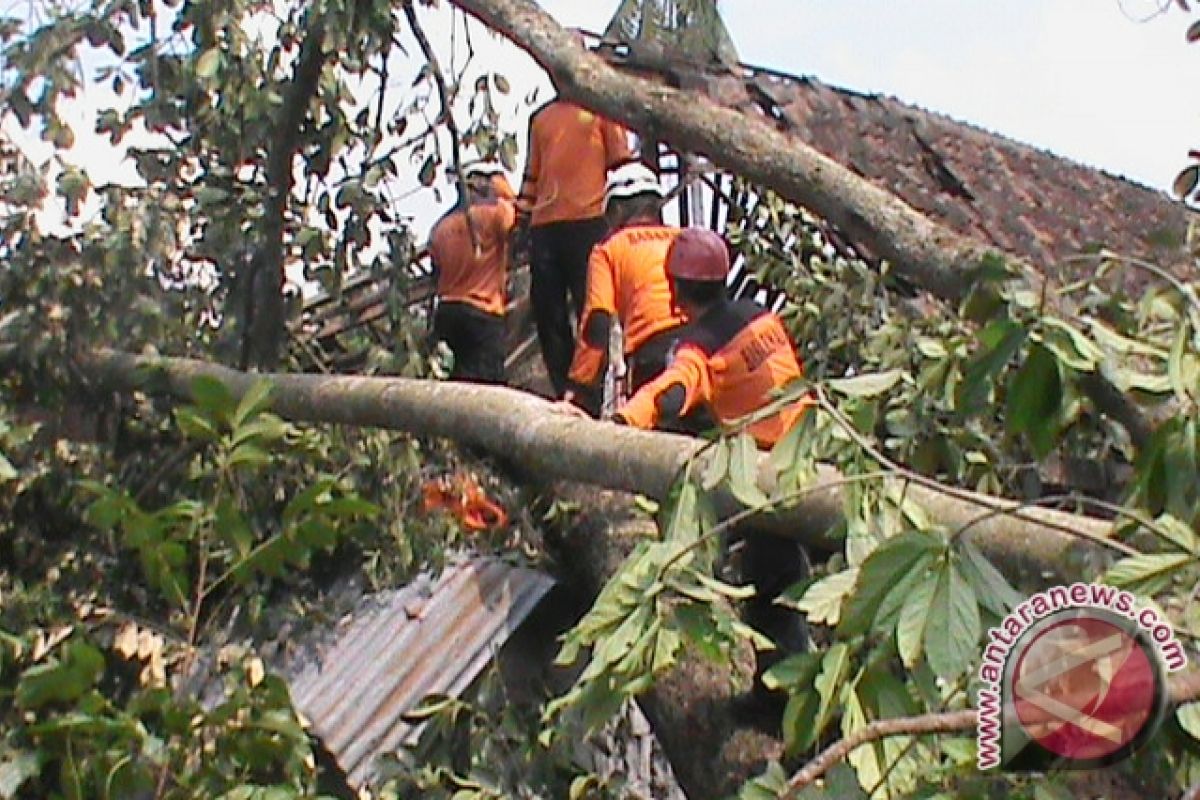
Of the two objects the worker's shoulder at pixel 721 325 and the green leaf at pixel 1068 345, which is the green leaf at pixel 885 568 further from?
the worker's shoulder at pixel 721 325

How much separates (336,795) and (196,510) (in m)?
1.31

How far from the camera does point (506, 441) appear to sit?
3.87 meters

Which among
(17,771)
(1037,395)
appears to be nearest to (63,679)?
(17,771)

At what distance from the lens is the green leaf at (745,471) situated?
268 cm

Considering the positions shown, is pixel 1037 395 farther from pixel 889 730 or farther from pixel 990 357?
pixel 889 730

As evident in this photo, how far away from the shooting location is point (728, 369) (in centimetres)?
450

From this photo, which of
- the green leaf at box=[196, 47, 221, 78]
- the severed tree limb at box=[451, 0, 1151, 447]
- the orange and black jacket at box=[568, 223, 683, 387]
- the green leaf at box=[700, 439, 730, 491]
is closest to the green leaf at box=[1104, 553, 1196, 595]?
the severed tree limb at box=[451, 0, 1151, 447]

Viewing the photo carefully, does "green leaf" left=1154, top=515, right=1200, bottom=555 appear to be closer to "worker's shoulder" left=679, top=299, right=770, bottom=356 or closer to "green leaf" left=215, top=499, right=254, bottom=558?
"green leaf" left=215, top=499, right=254, bottom=558

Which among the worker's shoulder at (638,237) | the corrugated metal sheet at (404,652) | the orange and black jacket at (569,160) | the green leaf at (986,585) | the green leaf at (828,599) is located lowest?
the corrugated metal sheet at (404,652)

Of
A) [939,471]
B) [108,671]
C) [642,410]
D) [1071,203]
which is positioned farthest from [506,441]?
[1071,203]

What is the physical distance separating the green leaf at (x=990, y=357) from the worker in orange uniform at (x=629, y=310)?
2.45 meters

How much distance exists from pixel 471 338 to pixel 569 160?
2.01 ft

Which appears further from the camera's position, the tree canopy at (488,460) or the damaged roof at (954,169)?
the damaged roof at (954,169)

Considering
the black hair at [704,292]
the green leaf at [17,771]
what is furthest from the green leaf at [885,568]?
the black hair at [704,292]
